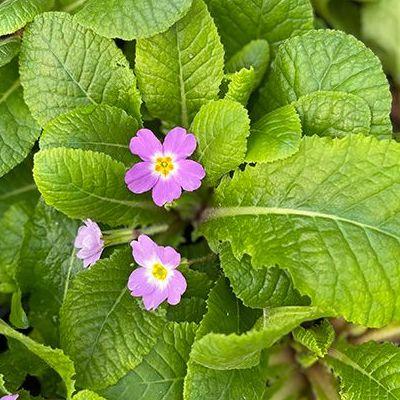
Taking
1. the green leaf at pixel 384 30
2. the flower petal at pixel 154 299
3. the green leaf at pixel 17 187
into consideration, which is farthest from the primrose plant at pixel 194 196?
the green leaf at pixel 384 30

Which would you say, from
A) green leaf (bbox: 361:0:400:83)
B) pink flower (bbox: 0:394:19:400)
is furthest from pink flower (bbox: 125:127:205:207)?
green leaf (bbox: 361:0:400:83)

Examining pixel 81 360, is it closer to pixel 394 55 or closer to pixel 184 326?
pixel 184 326

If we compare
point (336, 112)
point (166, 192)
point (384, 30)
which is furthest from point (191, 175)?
point (384, 30)

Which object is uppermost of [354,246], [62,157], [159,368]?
[62,157]

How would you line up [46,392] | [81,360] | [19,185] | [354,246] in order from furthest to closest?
[19,185] → [46,392] → [81,360] → [354,246]

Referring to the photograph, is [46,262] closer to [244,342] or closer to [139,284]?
[139,284]

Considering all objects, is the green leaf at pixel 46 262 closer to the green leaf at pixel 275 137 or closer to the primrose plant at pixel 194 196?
the primrose plant at pixel 194 196

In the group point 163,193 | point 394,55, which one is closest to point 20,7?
point 163,193

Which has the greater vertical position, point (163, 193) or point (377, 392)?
point (163, 193)
